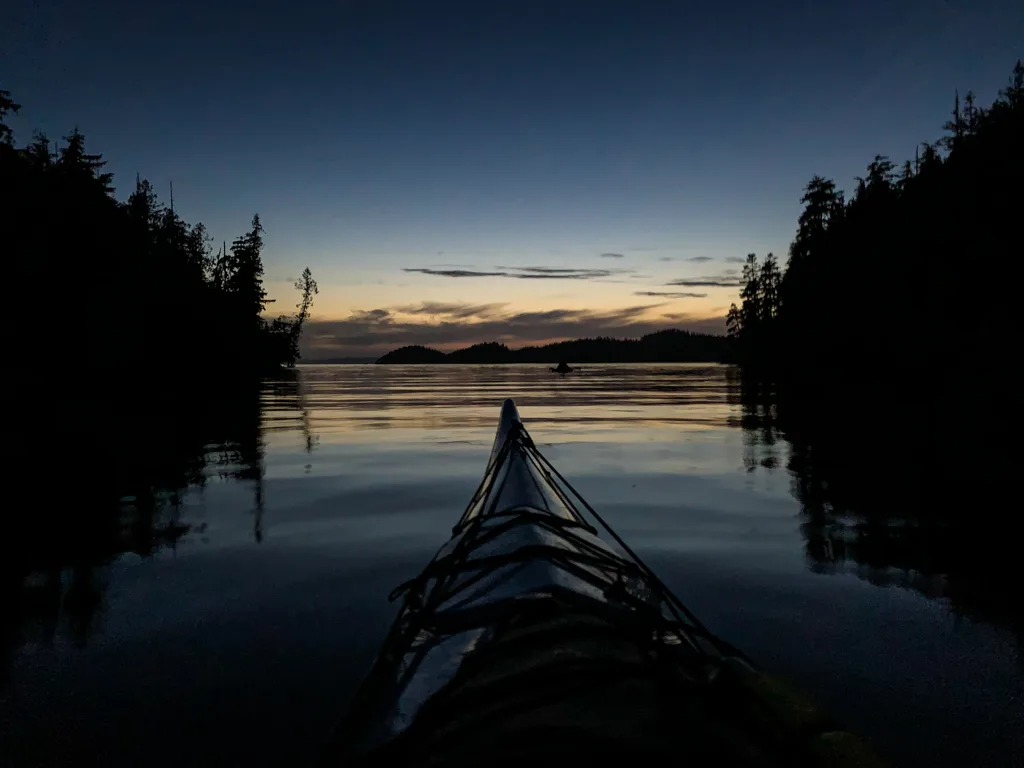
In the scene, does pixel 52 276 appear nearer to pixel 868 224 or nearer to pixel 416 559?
pixel 416 559

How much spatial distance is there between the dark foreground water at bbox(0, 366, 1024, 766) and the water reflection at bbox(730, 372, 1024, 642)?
0.19ft

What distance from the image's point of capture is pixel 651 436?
1923 centimetres

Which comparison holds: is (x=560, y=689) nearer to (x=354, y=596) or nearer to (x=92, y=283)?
(x=354, y=596)

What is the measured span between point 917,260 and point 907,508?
39922 millimetres

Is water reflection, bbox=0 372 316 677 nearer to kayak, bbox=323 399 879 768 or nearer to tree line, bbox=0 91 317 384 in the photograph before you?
kayak, bbox=323 399 879 768

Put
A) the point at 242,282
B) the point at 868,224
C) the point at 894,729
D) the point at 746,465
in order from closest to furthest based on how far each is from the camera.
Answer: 1. the point at 894,729
2. the point at 746,465
3. the point at 868,224
4. the point at 242,282

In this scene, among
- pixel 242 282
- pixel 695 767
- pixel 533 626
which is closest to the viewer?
pixel 695 767

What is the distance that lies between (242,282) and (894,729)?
94.0 metres

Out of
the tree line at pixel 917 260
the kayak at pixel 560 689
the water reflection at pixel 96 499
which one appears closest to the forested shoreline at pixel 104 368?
the water reflection at pixel 96 499

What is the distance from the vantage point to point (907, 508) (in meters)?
10.2

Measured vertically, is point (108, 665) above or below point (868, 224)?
below

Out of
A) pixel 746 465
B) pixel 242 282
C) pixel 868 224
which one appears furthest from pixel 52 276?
pixel 868 224

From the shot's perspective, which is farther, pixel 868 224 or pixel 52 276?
pixel 868 224

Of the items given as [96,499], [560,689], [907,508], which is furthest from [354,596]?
[907,508]
